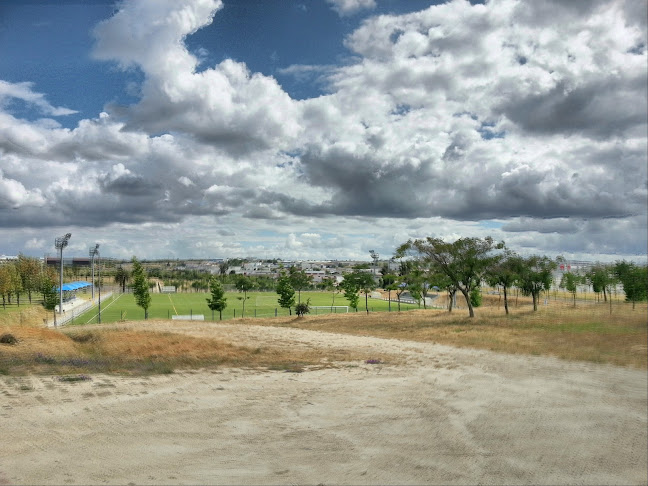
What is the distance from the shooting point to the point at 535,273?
1164 inches

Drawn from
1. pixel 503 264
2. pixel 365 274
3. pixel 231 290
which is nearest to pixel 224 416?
pixel 503 264

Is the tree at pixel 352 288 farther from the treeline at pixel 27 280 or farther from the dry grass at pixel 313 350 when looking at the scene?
the treeline at pixel 27 280

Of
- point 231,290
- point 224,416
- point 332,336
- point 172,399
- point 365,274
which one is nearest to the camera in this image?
point 224,416

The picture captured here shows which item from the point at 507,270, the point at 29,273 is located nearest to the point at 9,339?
the point at 507,270

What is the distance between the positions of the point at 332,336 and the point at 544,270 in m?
15.3

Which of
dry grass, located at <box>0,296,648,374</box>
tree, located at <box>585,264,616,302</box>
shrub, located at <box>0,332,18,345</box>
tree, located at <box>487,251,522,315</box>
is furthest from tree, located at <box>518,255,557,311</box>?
shrub, located at <box>0,332,18,345</box>

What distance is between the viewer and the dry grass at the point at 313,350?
5.58m

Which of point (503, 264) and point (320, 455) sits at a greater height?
point (503, 264)

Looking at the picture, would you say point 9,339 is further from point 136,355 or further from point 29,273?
point 29,273

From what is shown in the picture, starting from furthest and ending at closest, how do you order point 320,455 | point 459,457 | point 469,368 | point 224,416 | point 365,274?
point 365,274, point 469,368, point 224,416, point 320,455, point 459,457

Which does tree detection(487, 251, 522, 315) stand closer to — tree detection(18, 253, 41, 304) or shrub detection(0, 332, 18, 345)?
shrub detection(0, 332, 18, 345)

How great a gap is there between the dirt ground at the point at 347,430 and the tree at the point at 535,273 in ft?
67.8

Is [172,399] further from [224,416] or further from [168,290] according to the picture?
[168,290]

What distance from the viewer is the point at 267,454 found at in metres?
6.81
